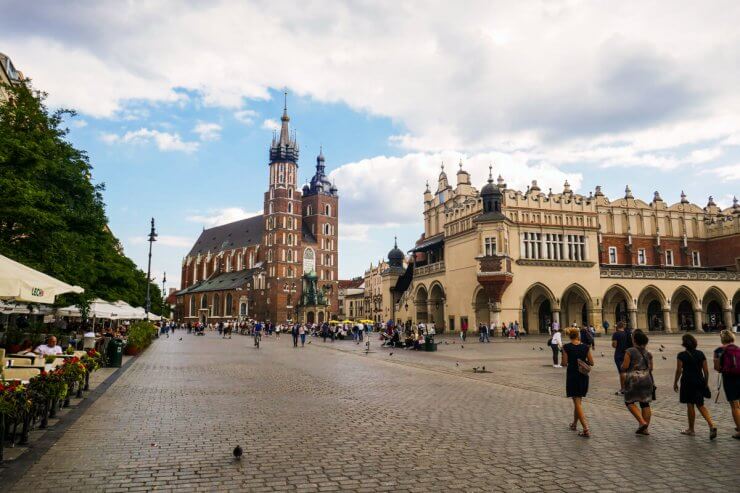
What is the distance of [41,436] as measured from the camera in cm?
783

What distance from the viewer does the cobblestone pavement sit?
578 centimetres

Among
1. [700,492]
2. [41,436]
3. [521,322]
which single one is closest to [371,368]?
[41,436]

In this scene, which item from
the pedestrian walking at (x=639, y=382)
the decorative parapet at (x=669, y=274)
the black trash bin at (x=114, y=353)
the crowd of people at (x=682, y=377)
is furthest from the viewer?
the decorative parapet at (x=669, y=274)

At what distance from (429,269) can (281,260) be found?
170ft

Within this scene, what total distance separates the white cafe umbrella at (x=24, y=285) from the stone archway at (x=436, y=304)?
43258mm

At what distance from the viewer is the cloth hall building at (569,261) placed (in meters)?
43.8

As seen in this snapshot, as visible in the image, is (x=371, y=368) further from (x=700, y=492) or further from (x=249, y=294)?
(x=249, y=294)

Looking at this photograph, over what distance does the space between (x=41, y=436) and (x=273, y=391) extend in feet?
18.6

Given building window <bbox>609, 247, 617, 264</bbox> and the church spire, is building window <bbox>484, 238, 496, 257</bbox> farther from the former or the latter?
the church spire

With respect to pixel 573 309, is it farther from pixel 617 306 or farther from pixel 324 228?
pixel 324 228

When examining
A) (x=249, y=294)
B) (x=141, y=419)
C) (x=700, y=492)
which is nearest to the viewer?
(x=700, y=492)

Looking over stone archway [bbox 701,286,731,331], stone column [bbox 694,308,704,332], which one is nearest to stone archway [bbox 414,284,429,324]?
stone column [bbox 694,308,704,332]

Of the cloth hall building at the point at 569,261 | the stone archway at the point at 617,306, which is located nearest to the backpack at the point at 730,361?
the cloth hall building at the point at 569,261

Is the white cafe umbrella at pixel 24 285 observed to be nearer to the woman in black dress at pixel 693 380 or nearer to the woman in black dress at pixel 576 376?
the woman in black dress at pixel 576 376
